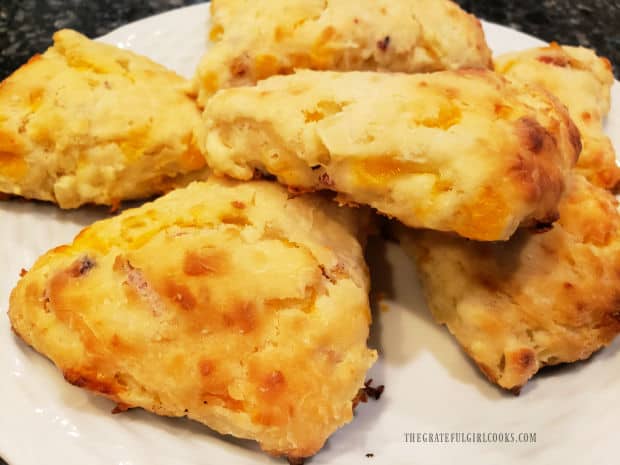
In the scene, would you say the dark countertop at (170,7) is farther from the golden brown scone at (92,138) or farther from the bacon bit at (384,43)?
the bacon bit at (384,43)

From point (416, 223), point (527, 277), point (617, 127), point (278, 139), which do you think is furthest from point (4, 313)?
point (617, 127)

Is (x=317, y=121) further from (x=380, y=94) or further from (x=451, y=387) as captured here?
(x=451, y=387)

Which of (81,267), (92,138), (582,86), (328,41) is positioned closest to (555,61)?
(582,86)

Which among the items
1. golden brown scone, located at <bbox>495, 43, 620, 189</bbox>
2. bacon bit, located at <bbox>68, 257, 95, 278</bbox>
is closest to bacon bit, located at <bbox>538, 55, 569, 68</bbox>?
golden brown scone, located at <bbox>495, 43, 620, 189</bbox>

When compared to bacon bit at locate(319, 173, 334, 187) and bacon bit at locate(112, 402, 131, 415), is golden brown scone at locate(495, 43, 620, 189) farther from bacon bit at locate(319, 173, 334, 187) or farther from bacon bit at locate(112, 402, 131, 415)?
bacon bit at locate(112, 402, 131, 415)

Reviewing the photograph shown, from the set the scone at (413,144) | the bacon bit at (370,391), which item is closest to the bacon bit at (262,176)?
the scone at (413,144)

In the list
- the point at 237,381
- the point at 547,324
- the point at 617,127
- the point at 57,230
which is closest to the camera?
the point at 237,381

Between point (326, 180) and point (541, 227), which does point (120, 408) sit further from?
point (541, 227)

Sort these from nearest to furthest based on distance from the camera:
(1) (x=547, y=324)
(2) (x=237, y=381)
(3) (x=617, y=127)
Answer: (2) (x=237, y=381) → (1) (x=547, y=324) → (3) (x=617, y=127)
